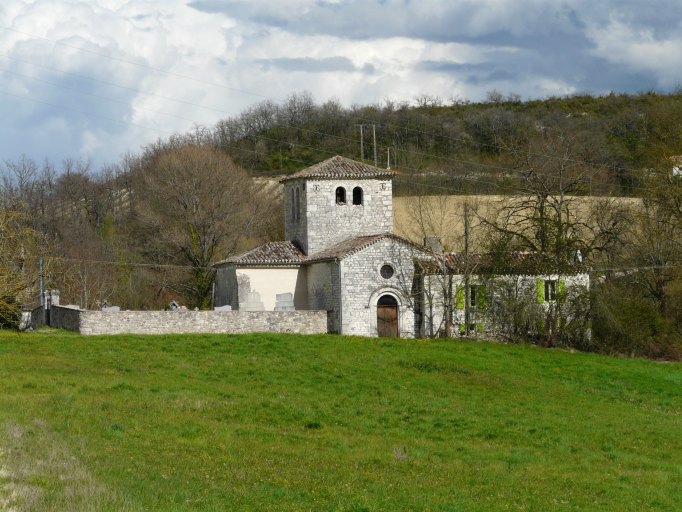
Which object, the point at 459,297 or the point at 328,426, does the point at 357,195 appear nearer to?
the point at 459,297

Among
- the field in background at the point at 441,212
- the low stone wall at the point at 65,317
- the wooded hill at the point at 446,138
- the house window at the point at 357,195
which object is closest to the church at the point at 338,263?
the house window at the point at 357,195

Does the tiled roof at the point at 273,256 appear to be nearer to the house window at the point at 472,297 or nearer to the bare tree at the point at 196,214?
the house window at the point at 472,297

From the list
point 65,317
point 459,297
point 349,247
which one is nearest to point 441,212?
point 459,297

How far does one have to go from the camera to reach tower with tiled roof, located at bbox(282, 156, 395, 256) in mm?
48875

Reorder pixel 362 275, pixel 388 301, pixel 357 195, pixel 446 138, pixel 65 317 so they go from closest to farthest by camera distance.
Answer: pixel 65 317 → pixel 362 275 → pixel 388 301 → pixel 357 195 → pixel 446 138

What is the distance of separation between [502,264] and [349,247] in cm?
695

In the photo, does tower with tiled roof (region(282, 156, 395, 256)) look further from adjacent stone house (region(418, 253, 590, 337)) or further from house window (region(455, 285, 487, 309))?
house window (region(455, 285, 487, 309))

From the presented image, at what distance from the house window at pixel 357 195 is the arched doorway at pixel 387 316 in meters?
6.29

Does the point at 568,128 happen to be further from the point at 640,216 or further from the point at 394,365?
the point at 394,365

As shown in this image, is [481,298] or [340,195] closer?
[481,298]

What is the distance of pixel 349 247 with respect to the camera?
45.5 m

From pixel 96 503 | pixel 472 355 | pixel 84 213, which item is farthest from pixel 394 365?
pixel 84 213

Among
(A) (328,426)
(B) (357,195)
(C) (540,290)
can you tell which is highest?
(B) (357,195)

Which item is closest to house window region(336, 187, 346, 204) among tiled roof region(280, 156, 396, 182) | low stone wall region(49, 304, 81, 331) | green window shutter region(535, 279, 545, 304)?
tiled roof region(280, 156, 396, 182)
